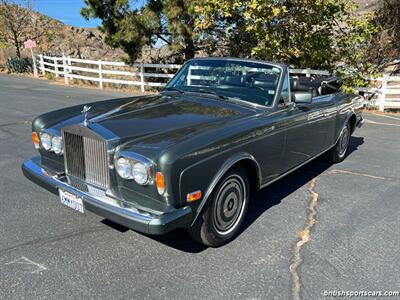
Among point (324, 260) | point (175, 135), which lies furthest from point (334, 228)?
point (175, 135)

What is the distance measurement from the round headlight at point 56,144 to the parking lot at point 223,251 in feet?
2.54

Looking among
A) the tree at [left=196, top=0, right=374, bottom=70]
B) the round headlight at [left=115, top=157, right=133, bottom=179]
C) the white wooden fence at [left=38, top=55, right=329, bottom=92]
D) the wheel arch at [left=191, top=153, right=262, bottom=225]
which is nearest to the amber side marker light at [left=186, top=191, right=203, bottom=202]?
the wheel arch at [left=191, top=153, right=262, bottom=225]

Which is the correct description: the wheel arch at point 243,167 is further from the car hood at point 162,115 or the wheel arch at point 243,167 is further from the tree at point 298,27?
the tree at point 298,27

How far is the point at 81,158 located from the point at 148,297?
4.44ft

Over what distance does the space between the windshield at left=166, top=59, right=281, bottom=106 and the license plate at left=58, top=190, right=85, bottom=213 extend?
1973 mm

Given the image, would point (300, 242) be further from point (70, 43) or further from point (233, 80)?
point (70, 43)

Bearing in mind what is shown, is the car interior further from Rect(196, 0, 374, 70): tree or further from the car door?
Rect(196, 0, 374, 70): tree

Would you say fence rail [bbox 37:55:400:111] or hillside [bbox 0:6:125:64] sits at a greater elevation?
hillside [bbox 0:6:125:64]

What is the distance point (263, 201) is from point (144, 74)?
13254mm

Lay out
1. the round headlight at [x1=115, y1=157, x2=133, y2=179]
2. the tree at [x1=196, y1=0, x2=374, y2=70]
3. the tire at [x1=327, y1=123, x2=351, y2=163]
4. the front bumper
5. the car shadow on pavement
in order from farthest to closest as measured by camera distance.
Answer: the tree at [x1=196, y1=0, x2=374, y2=70]
the tire at [x1=327, y1=123, x2=351, y2=163]
the car shadow on pavement
the round headlight at [x1=115, y1=157, x2=133, y2=179]
the front bumper

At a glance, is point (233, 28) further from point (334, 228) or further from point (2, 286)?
point (2, 286)

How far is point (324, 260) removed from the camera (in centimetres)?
329

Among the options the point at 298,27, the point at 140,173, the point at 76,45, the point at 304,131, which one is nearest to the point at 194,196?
the point at 140,173

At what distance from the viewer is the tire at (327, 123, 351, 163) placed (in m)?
6.01
